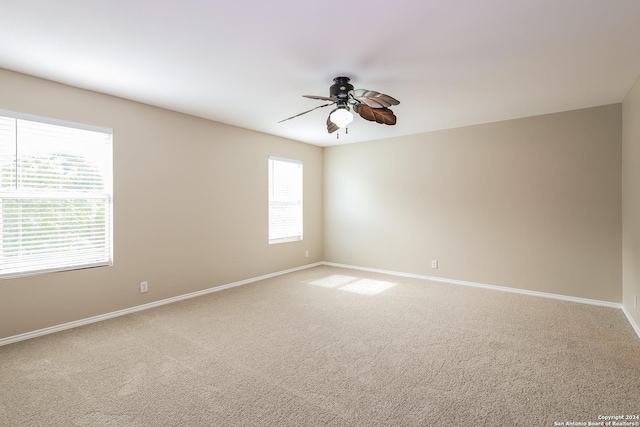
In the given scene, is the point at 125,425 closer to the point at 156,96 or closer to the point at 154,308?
the point at 154,308

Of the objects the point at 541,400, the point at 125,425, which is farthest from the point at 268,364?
the point at 541,400

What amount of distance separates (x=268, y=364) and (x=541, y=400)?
189cm

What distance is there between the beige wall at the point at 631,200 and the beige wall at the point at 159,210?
460 centimetres

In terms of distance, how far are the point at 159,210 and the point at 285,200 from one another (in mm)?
2334

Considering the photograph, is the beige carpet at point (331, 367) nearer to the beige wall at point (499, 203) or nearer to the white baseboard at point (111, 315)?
the white baseboard at point (111, 315)

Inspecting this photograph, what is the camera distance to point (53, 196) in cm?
313

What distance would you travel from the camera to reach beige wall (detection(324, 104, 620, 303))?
394cm

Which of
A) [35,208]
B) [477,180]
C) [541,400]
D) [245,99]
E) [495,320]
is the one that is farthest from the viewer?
[477,180]

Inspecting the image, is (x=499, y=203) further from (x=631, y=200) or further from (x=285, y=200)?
(x=285, y=200)

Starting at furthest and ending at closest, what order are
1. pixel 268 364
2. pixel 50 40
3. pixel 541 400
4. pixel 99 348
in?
pixel 99 348 → pixel 268 364 → pixel 50 40 → pixel 541 400

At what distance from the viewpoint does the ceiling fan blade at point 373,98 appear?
269 centimetres

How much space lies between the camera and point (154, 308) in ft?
12.6

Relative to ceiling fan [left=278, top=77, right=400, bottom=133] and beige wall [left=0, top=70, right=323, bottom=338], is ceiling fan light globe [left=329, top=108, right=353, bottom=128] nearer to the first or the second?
ceiling fan [left=278, top=77, right=400, bottom=133]

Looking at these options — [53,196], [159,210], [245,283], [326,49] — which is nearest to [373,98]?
[326,49]
